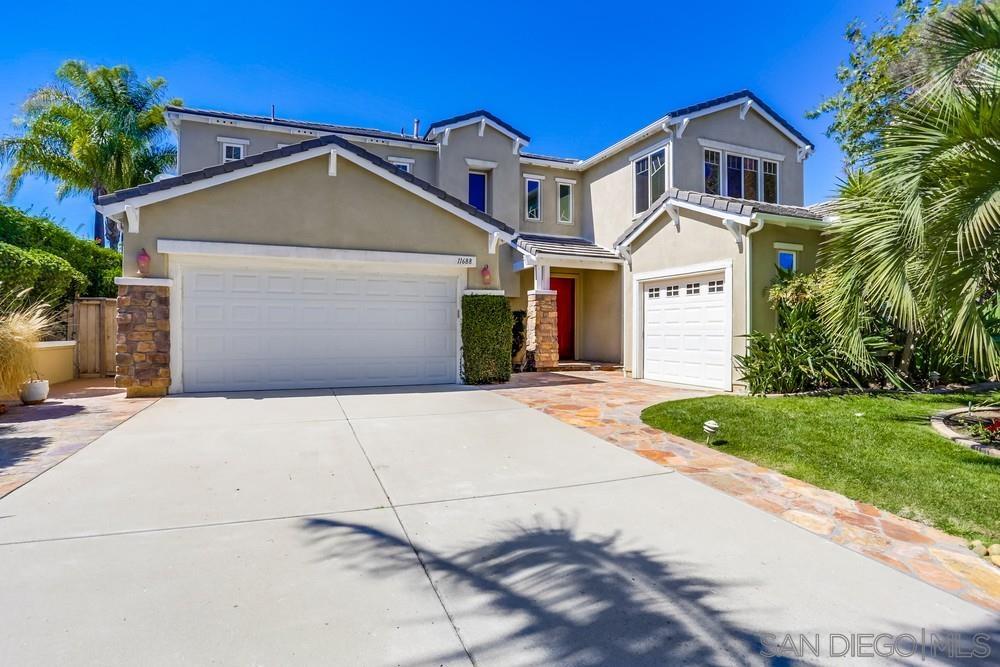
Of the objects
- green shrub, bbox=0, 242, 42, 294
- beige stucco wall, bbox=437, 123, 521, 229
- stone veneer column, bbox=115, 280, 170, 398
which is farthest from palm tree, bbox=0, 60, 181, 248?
stone veneer column, bbox=115, 280, 170, 398

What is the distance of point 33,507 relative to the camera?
3844 millimetres

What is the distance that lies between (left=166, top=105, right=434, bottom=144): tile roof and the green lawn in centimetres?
1214

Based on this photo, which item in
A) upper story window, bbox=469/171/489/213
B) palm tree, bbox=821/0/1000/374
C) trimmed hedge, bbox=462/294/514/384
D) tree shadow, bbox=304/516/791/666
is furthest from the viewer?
upper story window, bbox=469/171/489/213

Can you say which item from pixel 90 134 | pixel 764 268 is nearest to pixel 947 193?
pixel 764 268

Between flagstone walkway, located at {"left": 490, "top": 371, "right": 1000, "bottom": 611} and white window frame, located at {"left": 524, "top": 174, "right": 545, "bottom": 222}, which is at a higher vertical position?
white window frame, located at {"left": 524, "top": 174, "right": 545, "bottom": 222}

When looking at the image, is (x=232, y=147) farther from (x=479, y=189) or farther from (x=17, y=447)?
(x=17, y=447)

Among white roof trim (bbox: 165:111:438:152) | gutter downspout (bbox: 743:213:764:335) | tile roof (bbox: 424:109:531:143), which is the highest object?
tile roof (bbox: 424:109:531:143)

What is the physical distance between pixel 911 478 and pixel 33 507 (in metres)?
7.25

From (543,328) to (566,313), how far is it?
10.3ft

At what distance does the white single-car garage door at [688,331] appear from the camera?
1044 centimetres

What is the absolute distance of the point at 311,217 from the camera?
9.87m

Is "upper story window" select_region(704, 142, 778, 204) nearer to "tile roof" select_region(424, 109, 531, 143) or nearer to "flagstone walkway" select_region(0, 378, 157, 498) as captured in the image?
"tile roof" select_region(424, 109, 531, 143)

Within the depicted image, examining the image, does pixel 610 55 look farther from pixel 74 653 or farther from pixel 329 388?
pixel 74 653

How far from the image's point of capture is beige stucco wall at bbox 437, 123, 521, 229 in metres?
15.9
